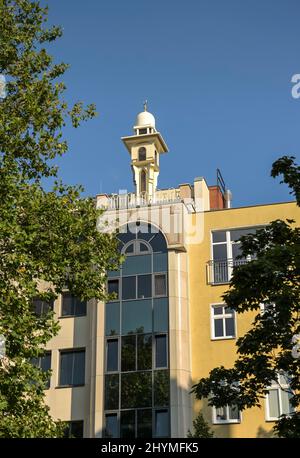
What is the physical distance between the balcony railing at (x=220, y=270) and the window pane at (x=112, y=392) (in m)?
6.65

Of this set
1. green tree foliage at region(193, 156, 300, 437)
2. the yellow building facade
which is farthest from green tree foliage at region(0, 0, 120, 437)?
the yellow building facade

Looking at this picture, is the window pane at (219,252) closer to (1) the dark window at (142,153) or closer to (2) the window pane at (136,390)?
(2) the window pane at (136,390)

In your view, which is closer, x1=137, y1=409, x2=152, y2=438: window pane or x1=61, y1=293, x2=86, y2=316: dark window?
x1=137, y1=409, x2=152, y2=438: window pane

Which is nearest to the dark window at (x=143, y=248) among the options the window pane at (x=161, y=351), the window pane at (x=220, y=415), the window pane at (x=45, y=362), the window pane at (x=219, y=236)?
the window pane at (x=219, y=236)

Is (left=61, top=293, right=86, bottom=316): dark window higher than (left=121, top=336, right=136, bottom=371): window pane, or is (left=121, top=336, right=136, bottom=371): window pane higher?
(left=61, top=293, right=86, bottom=316): dark window

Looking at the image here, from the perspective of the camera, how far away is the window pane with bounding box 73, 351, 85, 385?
120ft

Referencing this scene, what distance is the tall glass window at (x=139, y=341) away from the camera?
3372cm

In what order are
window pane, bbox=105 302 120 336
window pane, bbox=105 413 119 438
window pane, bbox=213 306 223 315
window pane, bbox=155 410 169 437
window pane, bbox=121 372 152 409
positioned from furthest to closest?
window pane, bbox=213 306 223 315 → window pane, bbox=105 302 120 336 → window pane, bbox=105 413 119 438 → window pane, bbox=121 372 152 409 → window pane, bbox=155 410 169 437

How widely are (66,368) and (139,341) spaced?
431 cm

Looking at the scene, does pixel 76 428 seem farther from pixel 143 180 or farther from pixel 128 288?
pixel 143 180

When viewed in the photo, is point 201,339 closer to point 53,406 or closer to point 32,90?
point 53,406

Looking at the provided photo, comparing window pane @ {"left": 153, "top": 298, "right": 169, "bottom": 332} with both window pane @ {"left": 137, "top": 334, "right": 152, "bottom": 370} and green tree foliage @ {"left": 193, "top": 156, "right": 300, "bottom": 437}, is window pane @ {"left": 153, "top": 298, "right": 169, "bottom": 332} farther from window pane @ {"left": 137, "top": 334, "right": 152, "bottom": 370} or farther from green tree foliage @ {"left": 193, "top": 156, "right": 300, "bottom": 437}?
green tree foliage @ {"left": 193, "top": 156, "right": 300, "bottom": 437}

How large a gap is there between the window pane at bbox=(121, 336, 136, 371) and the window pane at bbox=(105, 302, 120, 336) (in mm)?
664

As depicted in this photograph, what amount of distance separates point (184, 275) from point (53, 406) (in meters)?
8.72
